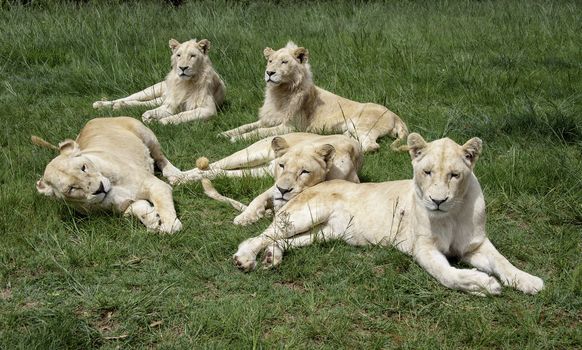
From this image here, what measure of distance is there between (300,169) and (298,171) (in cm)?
2

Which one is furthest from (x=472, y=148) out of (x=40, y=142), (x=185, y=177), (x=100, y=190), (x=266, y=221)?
(x=40, y=142)

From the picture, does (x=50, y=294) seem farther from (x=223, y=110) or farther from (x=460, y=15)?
(x=460, y=15)

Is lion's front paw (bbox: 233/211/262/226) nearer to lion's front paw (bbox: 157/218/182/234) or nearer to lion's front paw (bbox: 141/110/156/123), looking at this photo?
lion's front paw (bbox: 157/218/182/234)

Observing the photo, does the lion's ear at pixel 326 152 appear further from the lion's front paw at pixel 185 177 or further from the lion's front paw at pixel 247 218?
the lion's front paw at pixel 185 177

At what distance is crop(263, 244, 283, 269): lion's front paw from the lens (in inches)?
186

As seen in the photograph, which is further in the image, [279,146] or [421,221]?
[279,146]

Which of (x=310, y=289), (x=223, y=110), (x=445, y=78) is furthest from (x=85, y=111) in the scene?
(x=310, y=289)

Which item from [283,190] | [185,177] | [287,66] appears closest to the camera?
[283,190]

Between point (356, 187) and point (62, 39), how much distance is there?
22.9 feet

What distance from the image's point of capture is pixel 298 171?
546 centimetres

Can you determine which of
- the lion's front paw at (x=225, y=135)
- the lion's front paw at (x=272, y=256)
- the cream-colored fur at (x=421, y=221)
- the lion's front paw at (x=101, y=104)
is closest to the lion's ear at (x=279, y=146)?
the cream-colored fur at (x=421, y=221)

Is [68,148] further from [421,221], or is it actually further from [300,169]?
[421,221]

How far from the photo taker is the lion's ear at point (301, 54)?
27.7ft

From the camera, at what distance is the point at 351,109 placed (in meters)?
8.21
